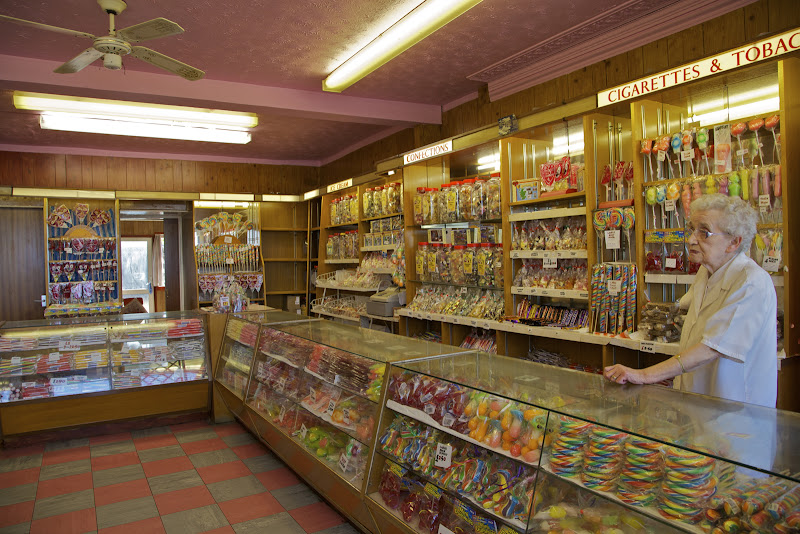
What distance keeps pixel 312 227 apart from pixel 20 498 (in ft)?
20.0

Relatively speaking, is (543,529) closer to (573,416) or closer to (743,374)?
(573,416)

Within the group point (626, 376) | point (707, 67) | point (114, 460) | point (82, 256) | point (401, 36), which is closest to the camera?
point (626, 376)

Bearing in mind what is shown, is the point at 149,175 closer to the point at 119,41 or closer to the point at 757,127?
the point at 119,41

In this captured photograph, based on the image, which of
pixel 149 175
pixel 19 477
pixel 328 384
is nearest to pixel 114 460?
pixel 19 477

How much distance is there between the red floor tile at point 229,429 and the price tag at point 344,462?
216 centimetres

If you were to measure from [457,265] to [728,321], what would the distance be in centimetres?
316

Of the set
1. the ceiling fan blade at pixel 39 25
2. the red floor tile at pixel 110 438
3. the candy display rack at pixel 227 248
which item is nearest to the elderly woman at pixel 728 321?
the ceiling fan blade at pixel 39 25

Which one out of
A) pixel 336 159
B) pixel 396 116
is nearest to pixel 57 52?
pixel 396 116

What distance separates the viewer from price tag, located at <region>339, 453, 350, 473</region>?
299cm

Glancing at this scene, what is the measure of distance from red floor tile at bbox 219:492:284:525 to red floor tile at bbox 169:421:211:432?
1.77 meters

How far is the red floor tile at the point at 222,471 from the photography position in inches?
152

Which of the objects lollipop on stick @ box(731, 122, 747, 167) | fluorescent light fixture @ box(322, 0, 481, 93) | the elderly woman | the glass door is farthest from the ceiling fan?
the glass door

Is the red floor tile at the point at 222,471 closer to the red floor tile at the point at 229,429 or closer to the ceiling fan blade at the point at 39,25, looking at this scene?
the red floor tile at the point at 229,429

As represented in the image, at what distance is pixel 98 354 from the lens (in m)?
4.91
